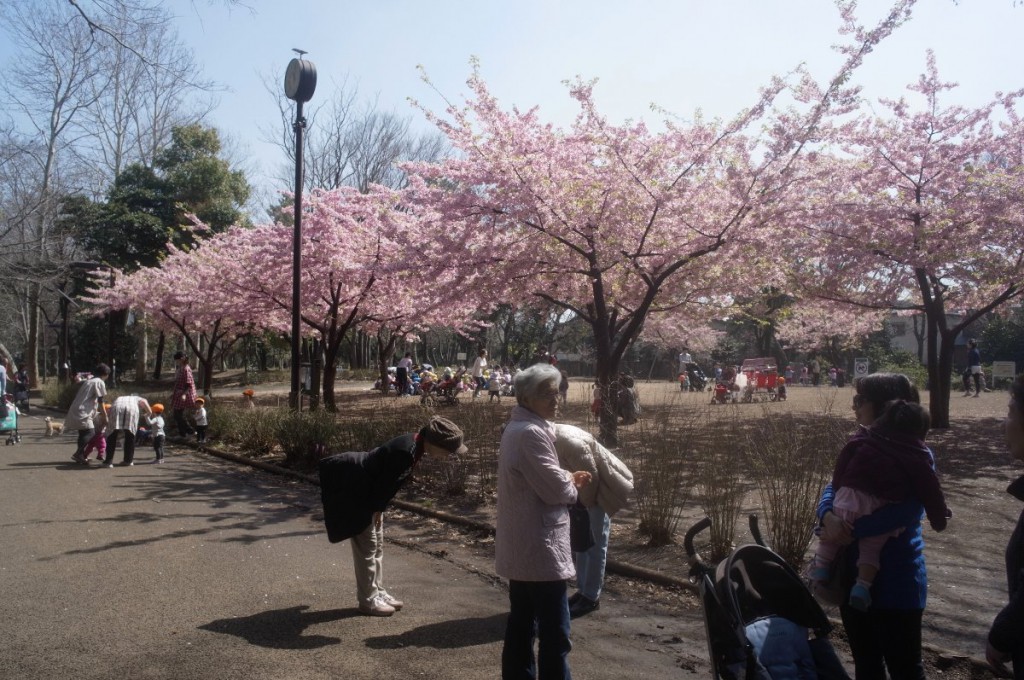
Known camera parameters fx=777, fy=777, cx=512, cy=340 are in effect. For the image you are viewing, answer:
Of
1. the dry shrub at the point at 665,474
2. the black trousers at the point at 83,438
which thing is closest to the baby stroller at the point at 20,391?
the black trousers at the point at 83,438

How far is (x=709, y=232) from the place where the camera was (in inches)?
467

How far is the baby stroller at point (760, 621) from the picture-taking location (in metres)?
2.65

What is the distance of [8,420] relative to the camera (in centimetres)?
1500

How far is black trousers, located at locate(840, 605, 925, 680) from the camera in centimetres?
302

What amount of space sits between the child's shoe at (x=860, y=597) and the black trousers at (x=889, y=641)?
3.2 inches

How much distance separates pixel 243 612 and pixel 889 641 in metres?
3.98

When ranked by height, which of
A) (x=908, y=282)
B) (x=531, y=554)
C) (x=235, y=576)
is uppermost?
(x=908, y=282)

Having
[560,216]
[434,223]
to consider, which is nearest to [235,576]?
[560,216]

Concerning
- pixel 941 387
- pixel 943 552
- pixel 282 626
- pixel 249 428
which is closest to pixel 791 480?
pixel 943 552

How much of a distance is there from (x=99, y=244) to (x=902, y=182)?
3078 centimetres

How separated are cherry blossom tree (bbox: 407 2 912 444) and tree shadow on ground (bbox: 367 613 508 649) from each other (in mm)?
6518


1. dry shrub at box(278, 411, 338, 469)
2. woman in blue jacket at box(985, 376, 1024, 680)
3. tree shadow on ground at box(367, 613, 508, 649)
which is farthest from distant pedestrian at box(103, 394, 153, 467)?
woman in blue jacket at box(985, 376, 1024, 680)

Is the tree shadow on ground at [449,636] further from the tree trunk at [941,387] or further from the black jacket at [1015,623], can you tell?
the tree trunk at [941,387]

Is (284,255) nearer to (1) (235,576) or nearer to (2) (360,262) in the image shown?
(2) (360,262)
